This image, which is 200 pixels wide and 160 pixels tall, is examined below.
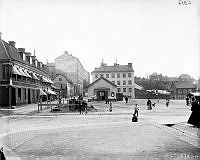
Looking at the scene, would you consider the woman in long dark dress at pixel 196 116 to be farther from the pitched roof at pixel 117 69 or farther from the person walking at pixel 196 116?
the pitched roof at pixel 117 69

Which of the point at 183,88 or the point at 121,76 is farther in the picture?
the point at 183,88

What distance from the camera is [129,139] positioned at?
12.1m

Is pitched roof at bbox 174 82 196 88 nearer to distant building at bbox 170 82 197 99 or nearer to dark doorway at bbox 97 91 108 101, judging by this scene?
distant building at bbox 170 82 197 99

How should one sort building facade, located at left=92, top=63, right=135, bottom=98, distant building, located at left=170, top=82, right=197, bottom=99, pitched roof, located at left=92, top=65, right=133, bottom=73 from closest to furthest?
building facade, located at left=92, top=63, right=135, bottom=98 → pitched roof, located at left=92, top=65, right=133, bottom=73 → distant building, located at left=170, top=82, right=197, bottom=99

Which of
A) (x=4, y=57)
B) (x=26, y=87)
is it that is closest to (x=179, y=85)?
(x=26, y=87)

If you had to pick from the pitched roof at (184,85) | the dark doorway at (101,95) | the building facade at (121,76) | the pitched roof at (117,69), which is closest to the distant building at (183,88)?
the pitched roof at (184,85)

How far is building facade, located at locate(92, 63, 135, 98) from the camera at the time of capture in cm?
8625

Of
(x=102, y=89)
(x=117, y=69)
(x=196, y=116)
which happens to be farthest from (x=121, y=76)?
(x=196, y=116)

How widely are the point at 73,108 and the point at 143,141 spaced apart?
67.3 ft

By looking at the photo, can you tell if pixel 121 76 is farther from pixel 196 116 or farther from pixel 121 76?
pixel 196 116

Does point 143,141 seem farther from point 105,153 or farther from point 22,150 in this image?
point 22,150

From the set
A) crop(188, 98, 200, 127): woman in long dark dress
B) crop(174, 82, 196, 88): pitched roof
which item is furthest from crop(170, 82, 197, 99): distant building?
crop(188, 98, 200, 127): woman in long dark dress

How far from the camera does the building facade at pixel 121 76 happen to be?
283 feet

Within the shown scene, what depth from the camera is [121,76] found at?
8744 centimetres
